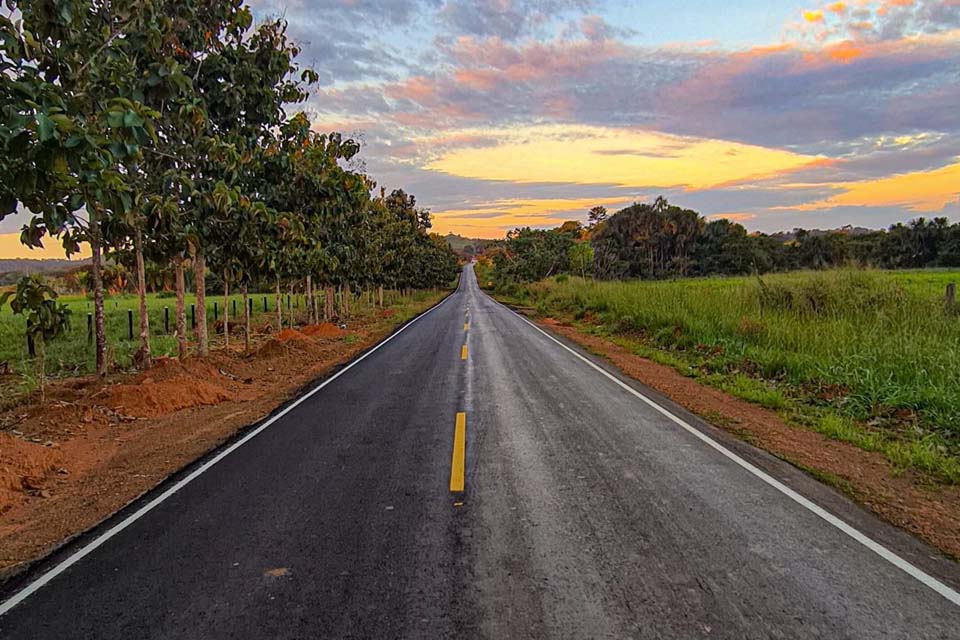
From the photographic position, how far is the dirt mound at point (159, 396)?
27.5 feet

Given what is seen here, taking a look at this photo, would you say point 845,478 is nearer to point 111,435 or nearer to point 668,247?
point 111,435

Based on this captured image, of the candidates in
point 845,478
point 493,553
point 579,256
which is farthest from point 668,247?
point 493,553

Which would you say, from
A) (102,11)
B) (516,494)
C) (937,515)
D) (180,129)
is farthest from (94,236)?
(937,515)

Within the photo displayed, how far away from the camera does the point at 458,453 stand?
5.96 m

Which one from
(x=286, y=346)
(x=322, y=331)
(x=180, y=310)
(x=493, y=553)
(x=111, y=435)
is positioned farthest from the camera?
(x=322, y=331)

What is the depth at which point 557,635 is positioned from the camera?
292cm

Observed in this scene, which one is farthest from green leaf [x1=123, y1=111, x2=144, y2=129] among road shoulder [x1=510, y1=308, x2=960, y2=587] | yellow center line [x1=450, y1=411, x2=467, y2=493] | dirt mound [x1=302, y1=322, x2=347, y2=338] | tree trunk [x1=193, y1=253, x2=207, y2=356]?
dirt mound [x1=302, y1=322, x2=347, y2=338]

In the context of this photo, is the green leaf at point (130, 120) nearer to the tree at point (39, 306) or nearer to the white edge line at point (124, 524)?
the white edge line at point (124, 524)

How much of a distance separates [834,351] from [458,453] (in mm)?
8022

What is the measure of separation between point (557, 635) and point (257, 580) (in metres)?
1.97

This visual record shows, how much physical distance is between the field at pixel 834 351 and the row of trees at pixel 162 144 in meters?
8.26

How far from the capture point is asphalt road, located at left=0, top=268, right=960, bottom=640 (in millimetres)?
3092

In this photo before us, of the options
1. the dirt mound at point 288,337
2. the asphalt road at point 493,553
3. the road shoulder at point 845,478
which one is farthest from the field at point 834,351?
the dirt mound at point 288,337

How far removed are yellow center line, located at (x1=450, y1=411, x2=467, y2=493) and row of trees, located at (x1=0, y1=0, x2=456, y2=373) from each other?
3.56 metres
